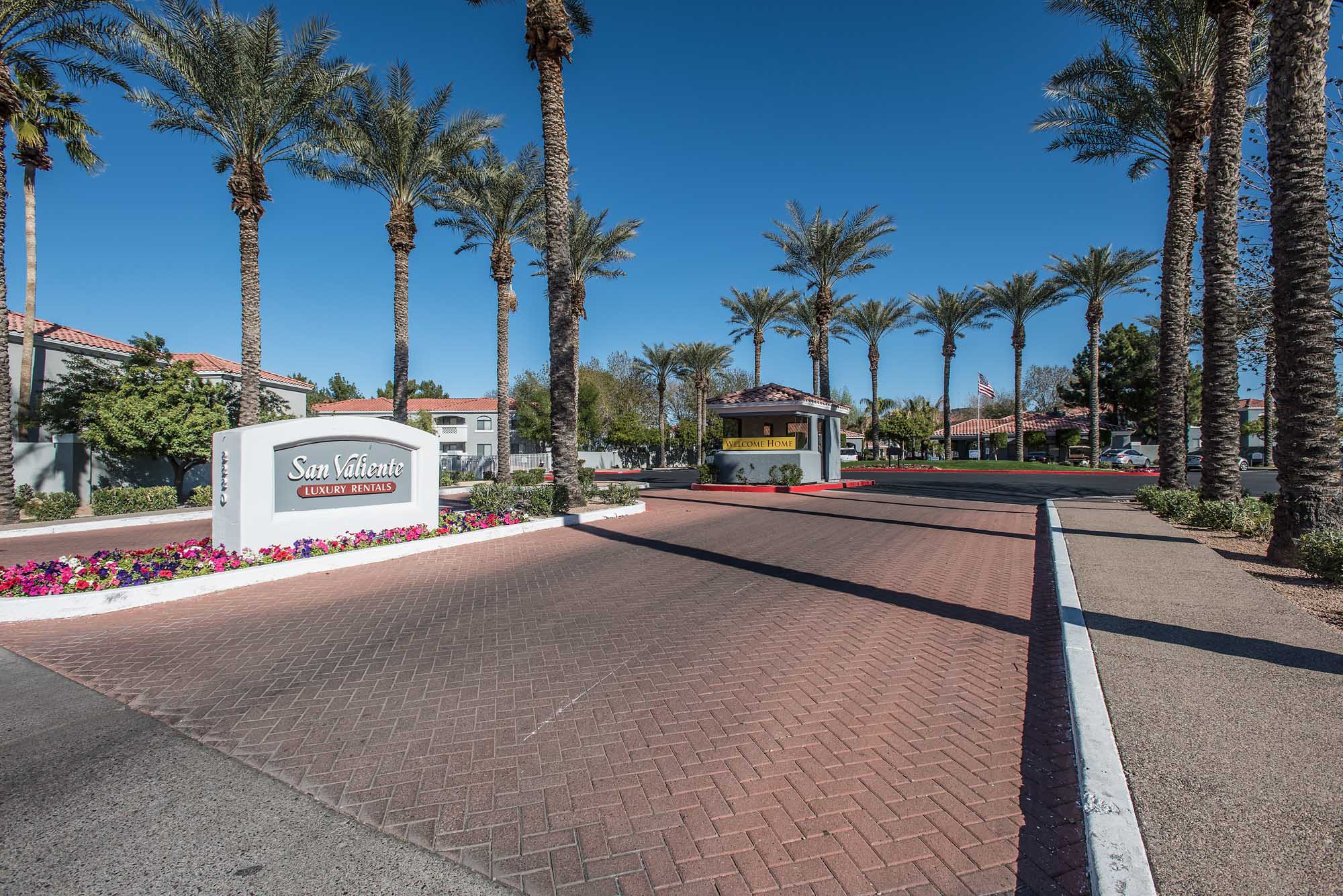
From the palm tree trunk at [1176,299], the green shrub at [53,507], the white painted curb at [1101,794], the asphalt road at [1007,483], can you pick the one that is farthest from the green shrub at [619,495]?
the green shrub at [53,507]

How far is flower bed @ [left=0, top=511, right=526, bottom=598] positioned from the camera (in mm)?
6957

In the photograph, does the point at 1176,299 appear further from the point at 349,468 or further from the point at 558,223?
the point at 349,468

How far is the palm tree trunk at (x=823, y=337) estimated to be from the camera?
31922 millimetres

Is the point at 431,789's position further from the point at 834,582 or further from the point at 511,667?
the point at 834,582

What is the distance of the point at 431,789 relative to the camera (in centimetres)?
327

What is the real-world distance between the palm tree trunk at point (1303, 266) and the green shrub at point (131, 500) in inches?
939

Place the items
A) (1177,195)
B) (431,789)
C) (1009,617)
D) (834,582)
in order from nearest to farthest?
(431,789) < (1009,617) < (834,582) < (1177,195)

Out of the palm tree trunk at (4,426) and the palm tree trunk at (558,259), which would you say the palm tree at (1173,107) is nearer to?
the palm tree trunk at (558,259)

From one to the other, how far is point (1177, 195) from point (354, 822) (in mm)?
19773

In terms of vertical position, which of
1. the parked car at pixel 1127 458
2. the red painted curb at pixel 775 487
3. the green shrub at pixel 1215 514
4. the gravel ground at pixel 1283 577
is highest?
the parked car at pixel 1127 458

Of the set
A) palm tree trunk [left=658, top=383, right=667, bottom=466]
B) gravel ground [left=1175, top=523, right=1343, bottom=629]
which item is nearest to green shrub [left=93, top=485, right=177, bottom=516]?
gravel ground [left=1175, top=523, right=1343, bottom=629]

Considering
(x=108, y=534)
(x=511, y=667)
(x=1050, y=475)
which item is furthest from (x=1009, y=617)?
(x=1050, y=475)

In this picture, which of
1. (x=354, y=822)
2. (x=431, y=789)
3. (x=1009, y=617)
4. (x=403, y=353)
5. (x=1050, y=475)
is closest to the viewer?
(x=354, y=822)

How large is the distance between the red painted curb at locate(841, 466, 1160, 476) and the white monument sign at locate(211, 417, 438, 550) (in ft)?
92.1
